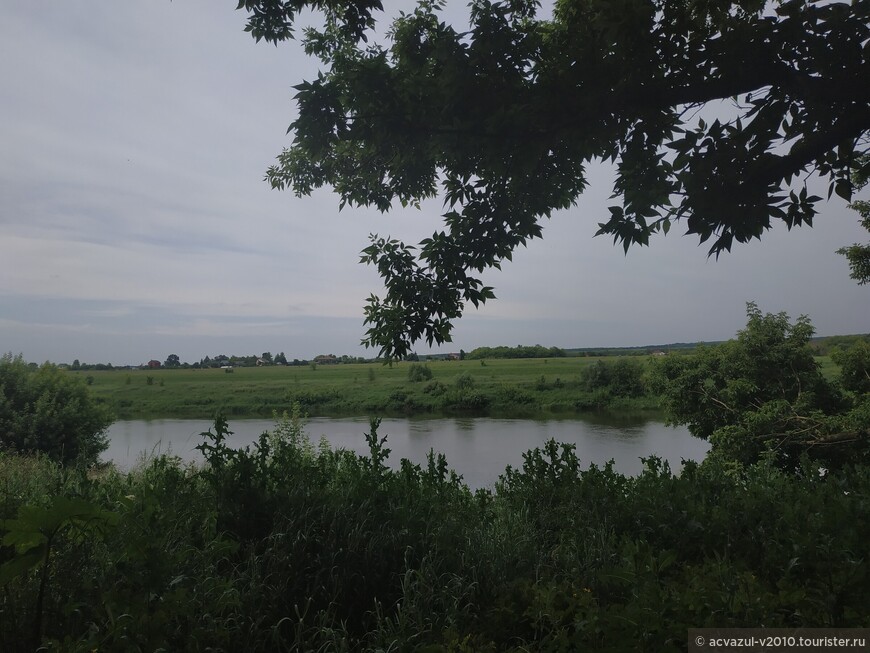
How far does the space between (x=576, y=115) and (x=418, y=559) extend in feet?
7.19

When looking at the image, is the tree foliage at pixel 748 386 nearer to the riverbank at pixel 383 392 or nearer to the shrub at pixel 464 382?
the riverbank at pixel 383 392

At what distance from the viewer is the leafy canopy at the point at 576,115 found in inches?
91.9

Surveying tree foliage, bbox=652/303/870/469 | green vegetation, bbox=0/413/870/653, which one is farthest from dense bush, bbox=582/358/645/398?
green vegetation, bbox=0/413/870/653

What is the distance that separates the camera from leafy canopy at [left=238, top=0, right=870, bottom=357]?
233cm

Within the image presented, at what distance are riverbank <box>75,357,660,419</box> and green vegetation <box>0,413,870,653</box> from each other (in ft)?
12.5

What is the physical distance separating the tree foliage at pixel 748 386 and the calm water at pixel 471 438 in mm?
506

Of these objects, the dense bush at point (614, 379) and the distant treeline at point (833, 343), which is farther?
the dense bush at point (614, 379)

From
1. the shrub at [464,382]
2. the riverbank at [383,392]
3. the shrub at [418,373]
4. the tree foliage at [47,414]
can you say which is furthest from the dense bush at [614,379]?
the tree foliage at [47,414]

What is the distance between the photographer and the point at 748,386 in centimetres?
652

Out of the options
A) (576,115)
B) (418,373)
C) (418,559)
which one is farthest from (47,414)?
(576,115)

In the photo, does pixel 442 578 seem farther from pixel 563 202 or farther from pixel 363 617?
pixel 563 202

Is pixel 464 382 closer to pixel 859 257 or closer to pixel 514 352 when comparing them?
pixel 514 352

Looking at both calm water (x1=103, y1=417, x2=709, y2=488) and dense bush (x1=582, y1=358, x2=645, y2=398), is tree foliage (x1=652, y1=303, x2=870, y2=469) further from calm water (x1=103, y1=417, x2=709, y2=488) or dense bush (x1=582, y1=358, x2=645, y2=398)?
dense bush (x1=582, y1=358, x2=645, y2=398)

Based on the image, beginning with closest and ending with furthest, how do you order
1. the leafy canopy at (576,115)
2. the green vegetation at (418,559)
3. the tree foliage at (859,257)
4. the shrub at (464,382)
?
the green vegetation at (418,559) < the leafy canopy at (576,115) < the tree foliage at (859,257) < the shrub at (464,382)
